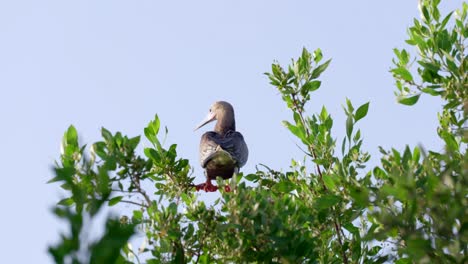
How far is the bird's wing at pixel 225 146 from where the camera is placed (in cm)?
1214

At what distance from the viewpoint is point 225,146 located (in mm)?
12359

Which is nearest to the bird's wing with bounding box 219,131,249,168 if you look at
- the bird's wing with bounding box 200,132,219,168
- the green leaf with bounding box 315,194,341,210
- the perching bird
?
the perching bird

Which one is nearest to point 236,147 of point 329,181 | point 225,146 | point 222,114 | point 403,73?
point 225,146

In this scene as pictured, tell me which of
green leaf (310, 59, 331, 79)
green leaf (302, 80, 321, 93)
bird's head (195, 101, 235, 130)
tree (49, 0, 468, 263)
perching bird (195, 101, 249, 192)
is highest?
bird's head (195, 101, 235, 130)

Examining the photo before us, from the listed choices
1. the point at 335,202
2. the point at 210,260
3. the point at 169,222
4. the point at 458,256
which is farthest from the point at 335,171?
the point at 458,256

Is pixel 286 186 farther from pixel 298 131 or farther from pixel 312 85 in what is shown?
pixel 312 85

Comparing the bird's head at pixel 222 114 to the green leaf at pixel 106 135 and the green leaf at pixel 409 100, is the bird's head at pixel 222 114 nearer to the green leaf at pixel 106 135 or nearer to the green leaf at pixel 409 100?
the green leaf at pixel 409 100

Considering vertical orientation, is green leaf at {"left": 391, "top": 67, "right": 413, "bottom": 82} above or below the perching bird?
below

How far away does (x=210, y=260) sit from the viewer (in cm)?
590

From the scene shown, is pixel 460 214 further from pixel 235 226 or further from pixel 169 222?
pixel 169 222

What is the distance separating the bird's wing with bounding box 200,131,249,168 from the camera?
12141 mm

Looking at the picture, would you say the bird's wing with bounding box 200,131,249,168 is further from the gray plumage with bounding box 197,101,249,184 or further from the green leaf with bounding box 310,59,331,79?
the green leaf with bounding box 310,59,331,79

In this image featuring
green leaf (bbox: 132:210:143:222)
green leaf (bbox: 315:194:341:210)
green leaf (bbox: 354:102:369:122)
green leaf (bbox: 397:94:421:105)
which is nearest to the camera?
green leaf (bbox: 132:210:143:222)

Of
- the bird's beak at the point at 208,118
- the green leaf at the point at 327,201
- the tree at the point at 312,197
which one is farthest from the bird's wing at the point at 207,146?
the green leaf at the point at 327,201
